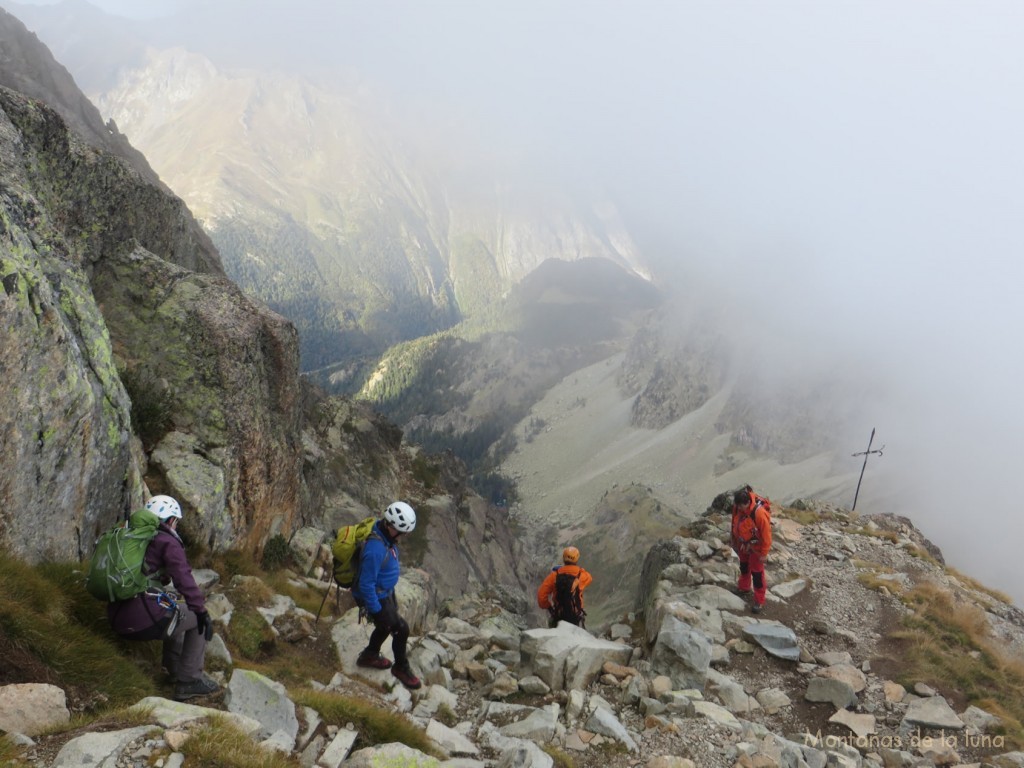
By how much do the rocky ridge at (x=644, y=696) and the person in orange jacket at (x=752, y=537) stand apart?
0.77 meters

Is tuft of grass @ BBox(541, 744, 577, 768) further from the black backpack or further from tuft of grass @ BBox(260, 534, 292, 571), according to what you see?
tuft of grass @ BBox(260, 534, 292, 571)

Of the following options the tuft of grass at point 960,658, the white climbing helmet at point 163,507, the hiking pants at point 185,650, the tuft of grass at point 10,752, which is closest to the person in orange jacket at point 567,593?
the tuft of grass at point 960,658

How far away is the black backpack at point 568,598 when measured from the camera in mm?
17844

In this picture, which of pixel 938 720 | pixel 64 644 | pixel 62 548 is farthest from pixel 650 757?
pixel 62 548

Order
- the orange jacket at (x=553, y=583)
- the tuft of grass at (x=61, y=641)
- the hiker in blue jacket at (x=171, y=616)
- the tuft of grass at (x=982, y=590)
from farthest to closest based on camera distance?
the tuft of grass at (x=982, y=590)
the orange jacket at (x=553, y=583)
the hiker in blue jacket at (x=171, y=616)
the tuft of grass at (x=61, y=641)

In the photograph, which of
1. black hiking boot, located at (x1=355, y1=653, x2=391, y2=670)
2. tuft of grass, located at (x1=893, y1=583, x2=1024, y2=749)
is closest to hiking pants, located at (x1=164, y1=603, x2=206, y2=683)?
black hiking boot, located at (x1=355, y1=653, x2=391, y2=670)

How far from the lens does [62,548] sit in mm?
9914

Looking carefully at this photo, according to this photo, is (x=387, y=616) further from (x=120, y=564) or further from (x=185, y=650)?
(x=120, y=564)

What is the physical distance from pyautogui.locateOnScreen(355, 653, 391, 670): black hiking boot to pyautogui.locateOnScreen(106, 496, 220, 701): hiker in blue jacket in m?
4.42

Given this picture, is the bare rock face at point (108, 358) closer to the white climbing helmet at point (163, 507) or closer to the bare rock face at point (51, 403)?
the bare rock face at point (51, 403)

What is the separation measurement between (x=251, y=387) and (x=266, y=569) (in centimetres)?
574

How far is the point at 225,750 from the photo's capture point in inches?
242

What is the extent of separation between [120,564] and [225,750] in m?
3.61

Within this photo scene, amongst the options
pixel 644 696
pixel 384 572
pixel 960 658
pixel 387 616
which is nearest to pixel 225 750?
pixel 384 572
